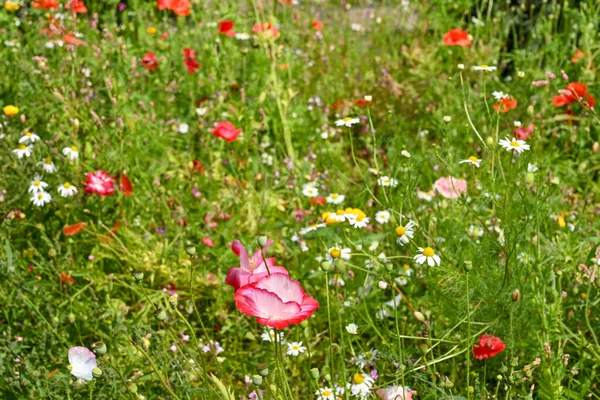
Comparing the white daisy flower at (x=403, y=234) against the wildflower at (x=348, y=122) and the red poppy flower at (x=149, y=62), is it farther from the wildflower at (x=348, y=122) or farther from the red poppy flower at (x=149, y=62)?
the red poppy flower at (x=149, y=62)

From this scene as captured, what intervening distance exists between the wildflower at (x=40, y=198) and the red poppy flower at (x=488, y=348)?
5.08 feet

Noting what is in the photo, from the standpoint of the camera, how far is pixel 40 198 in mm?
2574

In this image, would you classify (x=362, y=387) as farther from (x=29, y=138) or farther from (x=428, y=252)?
(x=29, y=138)

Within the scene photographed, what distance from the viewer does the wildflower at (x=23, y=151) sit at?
2.65m

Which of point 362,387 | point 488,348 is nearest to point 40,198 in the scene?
point 362,387

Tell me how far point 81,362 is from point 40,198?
1.14 metres

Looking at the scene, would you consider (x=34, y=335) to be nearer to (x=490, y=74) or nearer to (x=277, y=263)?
(x=277, y=263)

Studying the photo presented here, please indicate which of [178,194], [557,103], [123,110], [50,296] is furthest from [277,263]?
[557,103]

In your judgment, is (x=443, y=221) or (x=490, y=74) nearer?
(x=443, y=221)

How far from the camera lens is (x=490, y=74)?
13.2ft

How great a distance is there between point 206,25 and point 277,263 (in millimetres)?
2203

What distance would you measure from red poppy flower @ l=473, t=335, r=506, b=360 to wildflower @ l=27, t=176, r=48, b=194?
1.61 meters

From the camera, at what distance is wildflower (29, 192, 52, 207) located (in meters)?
2.54

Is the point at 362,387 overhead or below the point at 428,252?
below
